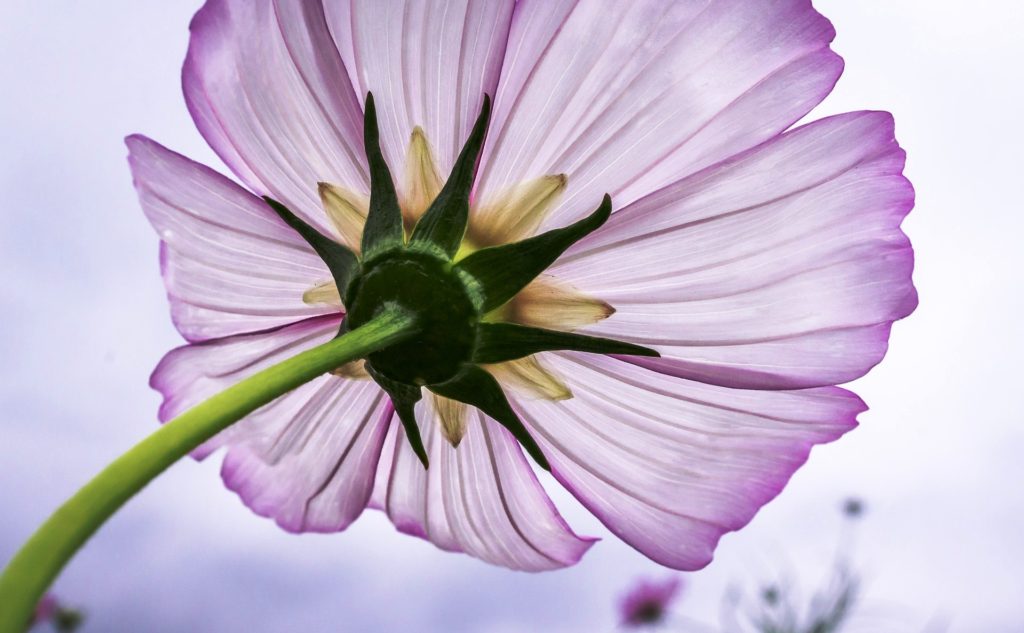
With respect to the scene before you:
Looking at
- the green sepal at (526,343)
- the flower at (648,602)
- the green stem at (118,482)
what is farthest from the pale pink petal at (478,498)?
the flower at (648,602)

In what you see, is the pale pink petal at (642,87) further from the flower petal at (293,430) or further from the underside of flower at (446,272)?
the flower petal at (293,430)

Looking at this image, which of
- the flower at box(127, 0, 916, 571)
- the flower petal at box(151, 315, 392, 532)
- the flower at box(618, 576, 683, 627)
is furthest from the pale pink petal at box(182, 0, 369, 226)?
the flower at box(618, 576, 683, 627)

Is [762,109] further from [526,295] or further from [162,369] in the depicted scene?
[162,369]

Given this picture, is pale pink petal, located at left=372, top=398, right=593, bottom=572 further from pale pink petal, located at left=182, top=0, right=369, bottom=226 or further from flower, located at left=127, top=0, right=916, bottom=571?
pale pink petal, located at left=182, top=0, right=369, bottom=226

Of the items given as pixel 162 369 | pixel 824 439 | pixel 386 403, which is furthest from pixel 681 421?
pixel 162 369

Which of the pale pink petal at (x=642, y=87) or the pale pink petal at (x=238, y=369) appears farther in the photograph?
the pale pink petal at (x=238, y=369)

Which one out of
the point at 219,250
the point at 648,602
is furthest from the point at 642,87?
the point at 648,602

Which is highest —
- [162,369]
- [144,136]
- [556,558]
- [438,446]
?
[144,136]
